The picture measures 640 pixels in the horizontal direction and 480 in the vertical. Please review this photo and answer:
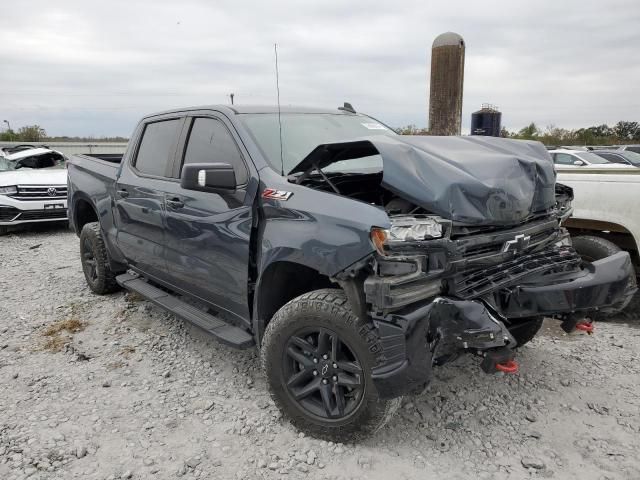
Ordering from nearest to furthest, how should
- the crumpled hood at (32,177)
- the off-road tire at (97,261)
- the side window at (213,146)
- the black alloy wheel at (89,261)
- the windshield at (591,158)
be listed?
the side window at (213,146) < the off-road tire at (97,261) < the black alloy wheel at (89,261) < the crumpled hood at (32,177) < the windshield at (591,158)

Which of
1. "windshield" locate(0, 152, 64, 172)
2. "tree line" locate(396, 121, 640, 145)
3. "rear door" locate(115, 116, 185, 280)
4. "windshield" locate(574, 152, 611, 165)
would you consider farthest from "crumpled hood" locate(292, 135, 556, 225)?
"tree line" locate(396, 121, 640, 145)

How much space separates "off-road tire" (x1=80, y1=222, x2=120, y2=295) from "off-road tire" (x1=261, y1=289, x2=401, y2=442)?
309 centimetres

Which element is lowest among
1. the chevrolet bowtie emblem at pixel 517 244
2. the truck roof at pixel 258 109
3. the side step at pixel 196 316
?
the side step at pixel 196 316

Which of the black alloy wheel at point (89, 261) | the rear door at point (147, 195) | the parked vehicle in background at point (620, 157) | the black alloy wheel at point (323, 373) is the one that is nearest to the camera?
the black alloy wheel at point (323, 373)

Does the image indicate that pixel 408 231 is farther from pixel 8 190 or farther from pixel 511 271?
pixel 8 190

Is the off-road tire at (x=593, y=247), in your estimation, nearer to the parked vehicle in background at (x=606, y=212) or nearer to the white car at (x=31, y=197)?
the parked vehicle in background at (x=606, y=212)

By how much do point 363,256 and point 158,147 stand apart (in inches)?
104

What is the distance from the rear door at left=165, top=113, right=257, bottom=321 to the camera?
10.4 feet

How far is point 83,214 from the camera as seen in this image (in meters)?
6.00

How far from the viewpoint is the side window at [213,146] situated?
10.8ft

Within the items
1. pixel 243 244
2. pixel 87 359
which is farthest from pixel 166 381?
pixel 243 244

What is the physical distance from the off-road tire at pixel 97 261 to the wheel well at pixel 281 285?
2.87 metres

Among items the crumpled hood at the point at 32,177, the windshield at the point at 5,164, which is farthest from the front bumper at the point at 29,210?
the windshield at the point at 5,164

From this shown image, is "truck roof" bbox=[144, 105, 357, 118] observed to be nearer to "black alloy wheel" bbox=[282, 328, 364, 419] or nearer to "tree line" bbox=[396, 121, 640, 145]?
"black alloy wheel" bbox=[282, 328, 364, 419]
